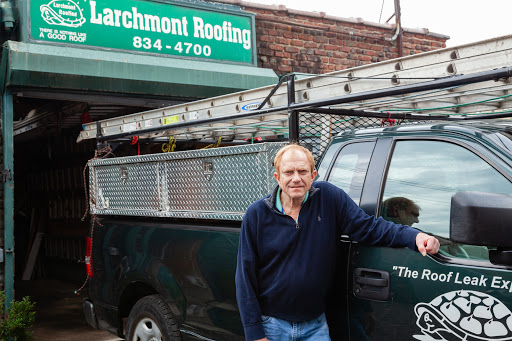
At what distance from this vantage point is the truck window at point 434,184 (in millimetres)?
2709

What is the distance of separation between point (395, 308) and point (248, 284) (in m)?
0.72

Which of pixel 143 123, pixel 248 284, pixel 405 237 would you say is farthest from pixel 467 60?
pixel 143 123

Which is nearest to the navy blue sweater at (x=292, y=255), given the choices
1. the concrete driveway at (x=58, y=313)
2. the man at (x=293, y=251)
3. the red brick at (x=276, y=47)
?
the man at (x=293, y=251)

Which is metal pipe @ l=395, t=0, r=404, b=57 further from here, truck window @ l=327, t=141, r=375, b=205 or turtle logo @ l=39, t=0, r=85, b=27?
truck window @ l=327, t=141, r=375, b=205

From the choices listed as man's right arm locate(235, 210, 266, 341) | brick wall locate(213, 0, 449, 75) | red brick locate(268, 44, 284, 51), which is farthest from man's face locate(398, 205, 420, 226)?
red brick locate(268, 44, 284, 51)

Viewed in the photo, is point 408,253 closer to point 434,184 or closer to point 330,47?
point 434,184

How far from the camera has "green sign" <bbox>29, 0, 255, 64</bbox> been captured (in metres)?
7.35

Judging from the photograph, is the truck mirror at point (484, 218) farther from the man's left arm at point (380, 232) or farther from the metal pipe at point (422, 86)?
the metal pipe at point (422, 86)

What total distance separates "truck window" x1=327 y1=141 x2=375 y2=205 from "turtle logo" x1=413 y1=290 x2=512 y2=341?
0.75 metres

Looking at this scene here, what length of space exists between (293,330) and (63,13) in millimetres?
5898

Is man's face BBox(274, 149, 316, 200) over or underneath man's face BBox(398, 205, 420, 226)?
over

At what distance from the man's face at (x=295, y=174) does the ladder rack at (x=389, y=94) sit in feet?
2.24

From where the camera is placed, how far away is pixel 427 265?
271cm

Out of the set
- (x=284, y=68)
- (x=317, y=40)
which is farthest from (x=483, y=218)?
(x=317, y=40)
